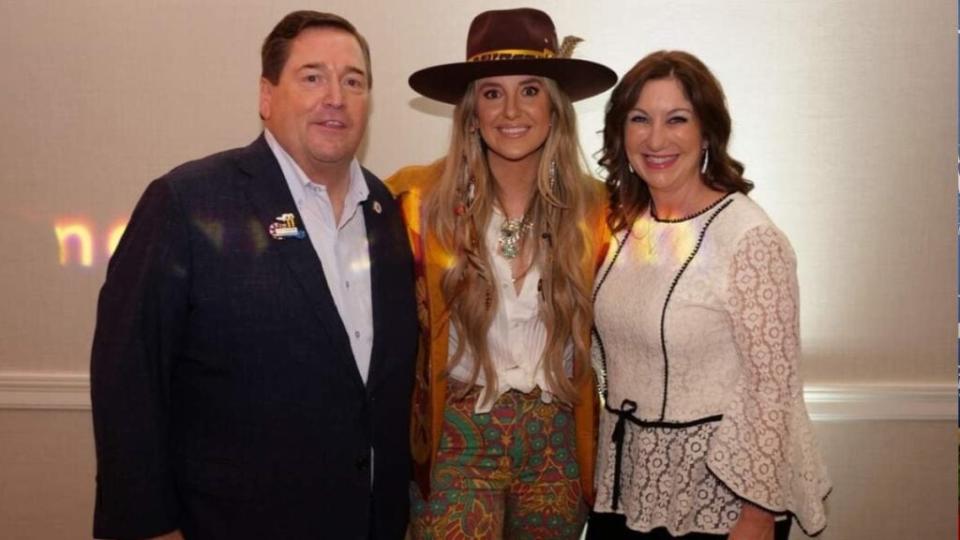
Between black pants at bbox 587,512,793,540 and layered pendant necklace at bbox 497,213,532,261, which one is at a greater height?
layered pendant necklace at bbox 497,213,532,261

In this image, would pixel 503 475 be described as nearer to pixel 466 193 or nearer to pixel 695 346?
pixel 695 346

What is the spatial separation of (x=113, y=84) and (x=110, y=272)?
147cm

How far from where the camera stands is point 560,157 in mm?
2389

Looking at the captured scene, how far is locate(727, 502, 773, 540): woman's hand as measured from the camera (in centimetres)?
195

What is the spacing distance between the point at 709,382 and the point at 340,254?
886 millimetres

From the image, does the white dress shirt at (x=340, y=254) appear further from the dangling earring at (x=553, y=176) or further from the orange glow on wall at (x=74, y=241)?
the orange glow on wall at (x=74, y=241)

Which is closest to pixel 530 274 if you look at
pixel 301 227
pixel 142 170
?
pixel 301 227

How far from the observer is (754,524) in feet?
6.41

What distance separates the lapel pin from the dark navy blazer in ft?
0.05

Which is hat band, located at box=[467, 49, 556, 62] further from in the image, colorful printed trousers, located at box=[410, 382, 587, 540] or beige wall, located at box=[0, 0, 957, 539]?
colorful printed trousers, located at box=[410, 382, 587, 540]

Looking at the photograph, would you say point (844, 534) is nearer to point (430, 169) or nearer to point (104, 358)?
point (430, 169)

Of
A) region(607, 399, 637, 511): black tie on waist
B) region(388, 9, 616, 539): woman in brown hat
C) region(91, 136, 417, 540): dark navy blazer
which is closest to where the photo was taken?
region(91, 136, 417, 540): dark navy blazer

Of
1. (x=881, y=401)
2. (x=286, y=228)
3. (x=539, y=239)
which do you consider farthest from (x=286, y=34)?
(x=881, y=401)

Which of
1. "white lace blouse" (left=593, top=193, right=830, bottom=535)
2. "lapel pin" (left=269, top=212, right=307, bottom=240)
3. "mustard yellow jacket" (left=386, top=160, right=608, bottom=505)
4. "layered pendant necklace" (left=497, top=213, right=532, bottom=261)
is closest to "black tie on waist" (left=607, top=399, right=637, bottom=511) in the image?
"white lace blouse" (left=593, top=193, right=830, bottom=535)
